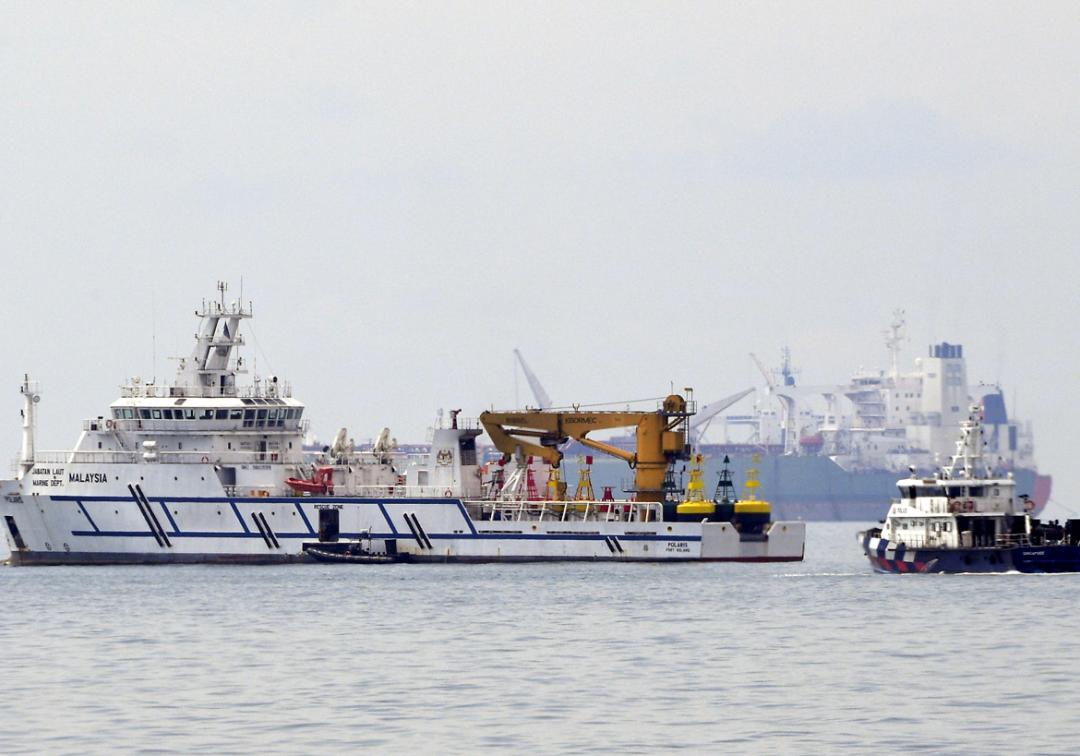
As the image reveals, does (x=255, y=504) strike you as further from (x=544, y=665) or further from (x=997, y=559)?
(x=544, y=665)

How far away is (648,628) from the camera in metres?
51.9

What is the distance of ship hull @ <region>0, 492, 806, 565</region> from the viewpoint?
7731 cm

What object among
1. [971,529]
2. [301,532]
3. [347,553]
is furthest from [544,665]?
[301,532]

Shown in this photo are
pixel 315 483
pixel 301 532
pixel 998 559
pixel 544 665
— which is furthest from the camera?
pixel 315 483

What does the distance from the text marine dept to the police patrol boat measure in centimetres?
1029

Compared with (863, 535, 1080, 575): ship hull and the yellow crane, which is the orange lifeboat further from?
(863, 535, 1080, 575): ship hull

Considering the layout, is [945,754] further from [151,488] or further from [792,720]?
[151,488]

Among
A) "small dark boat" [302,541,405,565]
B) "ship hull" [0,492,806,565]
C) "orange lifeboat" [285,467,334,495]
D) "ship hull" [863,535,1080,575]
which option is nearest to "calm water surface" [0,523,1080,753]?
"ship hull" [863,535,1080,575]

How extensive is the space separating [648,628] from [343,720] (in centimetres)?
1657

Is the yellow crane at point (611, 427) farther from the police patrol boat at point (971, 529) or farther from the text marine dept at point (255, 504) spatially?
the police patrol boat at point (971, 529)

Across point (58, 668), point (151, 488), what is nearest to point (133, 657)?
point (58, 668)

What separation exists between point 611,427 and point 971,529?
17.5 m

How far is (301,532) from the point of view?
77.8 meters

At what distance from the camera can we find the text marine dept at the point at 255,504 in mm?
77250
